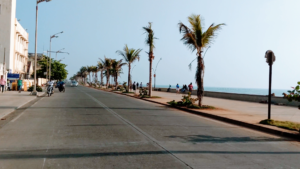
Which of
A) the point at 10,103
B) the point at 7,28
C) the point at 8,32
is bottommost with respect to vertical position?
the point at 10,103

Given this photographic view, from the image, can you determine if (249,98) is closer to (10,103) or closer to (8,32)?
(10,103)

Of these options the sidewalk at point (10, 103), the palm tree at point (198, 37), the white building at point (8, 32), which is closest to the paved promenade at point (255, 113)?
the palm tree at point (198, 37)

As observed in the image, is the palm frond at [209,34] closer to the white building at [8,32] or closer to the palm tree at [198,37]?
the palm tree at [198,37]

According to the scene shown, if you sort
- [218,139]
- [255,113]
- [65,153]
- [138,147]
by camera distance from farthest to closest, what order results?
[255,113]
[218,139]
[138,147]
[65,153]

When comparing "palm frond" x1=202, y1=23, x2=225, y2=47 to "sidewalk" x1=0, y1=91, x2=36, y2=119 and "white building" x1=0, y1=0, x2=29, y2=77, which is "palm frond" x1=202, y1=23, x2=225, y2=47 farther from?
"white building" x1=0, y1=0, x2=29, y2=77

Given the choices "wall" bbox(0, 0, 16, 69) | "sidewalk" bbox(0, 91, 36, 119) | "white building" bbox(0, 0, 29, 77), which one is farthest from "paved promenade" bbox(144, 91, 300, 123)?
"wall" bbox(0, 0, 16, 69)

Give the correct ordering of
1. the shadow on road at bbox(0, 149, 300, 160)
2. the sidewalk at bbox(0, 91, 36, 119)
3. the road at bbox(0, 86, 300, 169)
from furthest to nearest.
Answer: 1. the sidewalk at bbox(0, 91, 36, 119)
2. the shadow on road at bbox(0, 149, 300, 160)
3. the road at bbox(0, 86, 300, 169)

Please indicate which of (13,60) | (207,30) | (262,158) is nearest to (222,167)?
(262,158)

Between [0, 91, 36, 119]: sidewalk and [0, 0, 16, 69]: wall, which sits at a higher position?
[0, 0, 16, 69]: wall

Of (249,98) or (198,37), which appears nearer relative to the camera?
(198,37)

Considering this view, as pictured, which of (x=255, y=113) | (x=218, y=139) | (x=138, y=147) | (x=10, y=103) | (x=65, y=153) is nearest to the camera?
(x=65, y=153)

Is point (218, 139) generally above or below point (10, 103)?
below

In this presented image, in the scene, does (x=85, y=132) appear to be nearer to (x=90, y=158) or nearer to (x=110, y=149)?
(x=110, y=149)

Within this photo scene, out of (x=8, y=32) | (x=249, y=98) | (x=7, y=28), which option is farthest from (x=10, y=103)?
(x=7, y=28)
